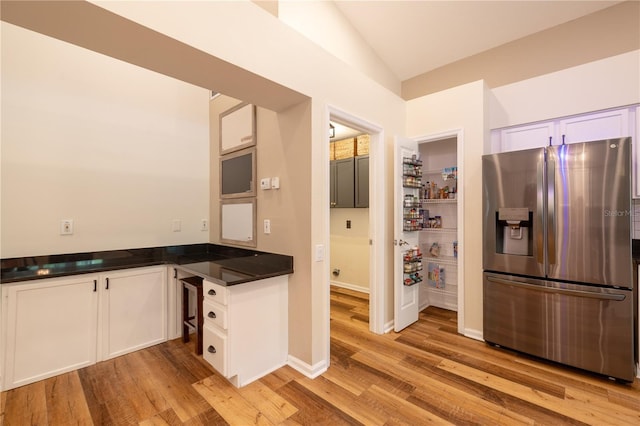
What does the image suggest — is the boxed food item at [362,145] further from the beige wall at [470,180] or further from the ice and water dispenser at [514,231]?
the ice and water dispenser at [514,231]

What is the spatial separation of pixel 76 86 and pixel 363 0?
2760 mm

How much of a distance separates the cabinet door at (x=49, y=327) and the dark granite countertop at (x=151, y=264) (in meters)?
0.11

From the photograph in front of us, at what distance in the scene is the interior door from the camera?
2963 mm

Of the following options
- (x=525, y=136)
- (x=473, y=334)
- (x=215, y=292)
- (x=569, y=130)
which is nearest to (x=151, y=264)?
(x=215, y=292)

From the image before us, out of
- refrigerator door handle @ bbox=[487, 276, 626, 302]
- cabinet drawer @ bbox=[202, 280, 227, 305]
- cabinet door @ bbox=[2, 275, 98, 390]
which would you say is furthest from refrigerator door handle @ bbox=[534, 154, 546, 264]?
cabinet door @ bbox=[2, 275, 98, 390]

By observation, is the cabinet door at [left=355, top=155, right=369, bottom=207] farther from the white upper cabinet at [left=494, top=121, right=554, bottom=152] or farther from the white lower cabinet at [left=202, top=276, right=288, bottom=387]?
the white lower cabinet at [left=202, top=276, right=288, bottom=387]

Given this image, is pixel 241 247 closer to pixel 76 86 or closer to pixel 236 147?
pixel 236 147

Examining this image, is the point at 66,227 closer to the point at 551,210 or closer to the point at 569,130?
the point at 551,210

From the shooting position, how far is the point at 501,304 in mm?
2574

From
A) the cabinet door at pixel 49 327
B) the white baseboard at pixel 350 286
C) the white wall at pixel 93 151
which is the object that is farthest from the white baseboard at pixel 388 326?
the cabinet door at pixel 49 327

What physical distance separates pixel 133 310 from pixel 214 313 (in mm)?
978

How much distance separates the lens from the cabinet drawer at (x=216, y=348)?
6.60 feet

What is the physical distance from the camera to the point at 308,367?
87.1 inches

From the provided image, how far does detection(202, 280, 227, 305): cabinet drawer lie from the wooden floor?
0.61 m
